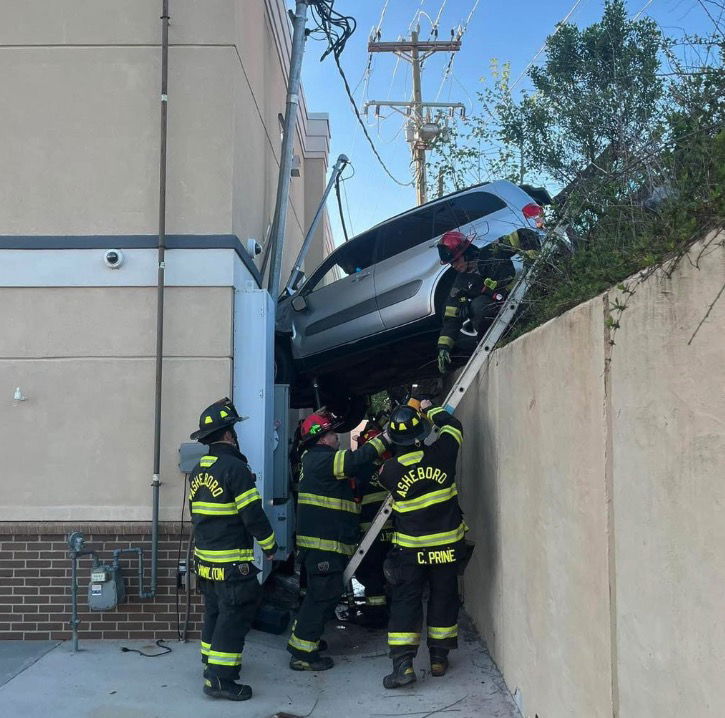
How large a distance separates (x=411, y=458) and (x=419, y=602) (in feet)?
3.29

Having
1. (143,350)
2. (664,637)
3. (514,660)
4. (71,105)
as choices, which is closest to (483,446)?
(514,660)

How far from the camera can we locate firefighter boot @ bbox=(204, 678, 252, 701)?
5.03 meters

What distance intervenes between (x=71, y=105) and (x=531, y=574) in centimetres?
538

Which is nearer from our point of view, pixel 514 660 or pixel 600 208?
pixel 600 208

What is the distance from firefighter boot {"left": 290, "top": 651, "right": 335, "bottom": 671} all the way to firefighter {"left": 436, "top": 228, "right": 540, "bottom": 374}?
8.01ft

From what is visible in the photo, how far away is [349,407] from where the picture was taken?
31.1 feet

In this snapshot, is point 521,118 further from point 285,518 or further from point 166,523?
point 166,523

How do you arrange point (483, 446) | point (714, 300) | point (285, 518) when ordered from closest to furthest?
point (714, 300) < point (483, 446) < point (285, 518)

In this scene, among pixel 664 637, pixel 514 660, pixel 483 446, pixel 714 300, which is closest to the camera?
pixel 714 300

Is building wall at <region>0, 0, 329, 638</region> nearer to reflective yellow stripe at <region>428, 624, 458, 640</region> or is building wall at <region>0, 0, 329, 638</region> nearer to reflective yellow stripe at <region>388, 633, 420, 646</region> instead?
reflective yellow stripe at <region>388, 633, 420, 646</region>

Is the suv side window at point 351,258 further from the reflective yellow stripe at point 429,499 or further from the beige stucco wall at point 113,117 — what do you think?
the reflective yellow stripe at point 429,499

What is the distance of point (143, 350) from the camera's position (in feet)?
21.2

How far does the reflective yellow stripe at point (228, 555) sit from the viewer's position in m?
5.19

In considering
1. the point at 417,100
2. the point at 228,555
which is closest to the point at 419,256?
the point at 228,555
